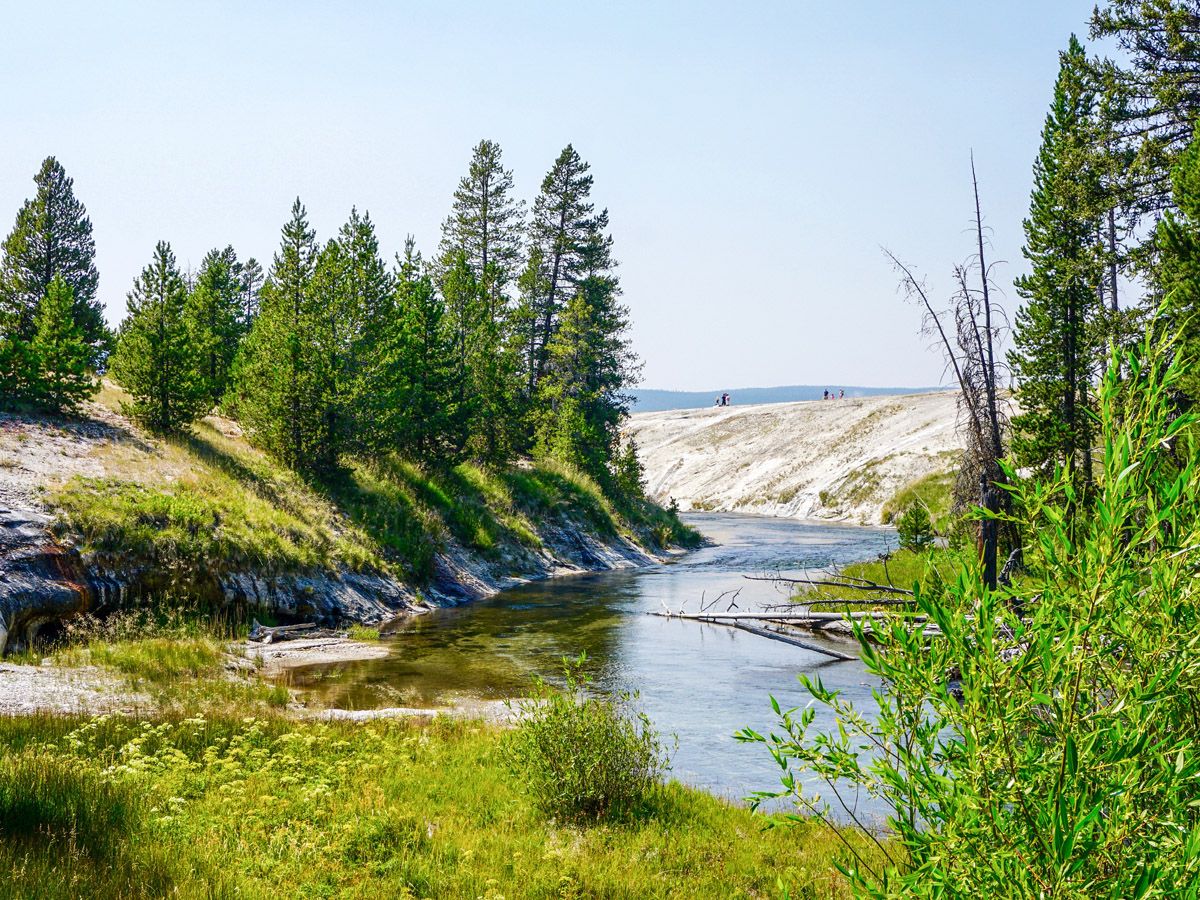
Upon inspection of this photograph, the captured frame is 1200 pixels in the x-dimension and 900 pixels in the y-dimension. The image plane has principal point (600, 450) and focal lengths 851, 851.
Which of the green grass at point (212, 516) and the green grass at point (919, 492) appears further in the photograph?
the green grass at point (919, 492)

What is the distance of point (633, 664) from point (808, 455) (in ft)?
237

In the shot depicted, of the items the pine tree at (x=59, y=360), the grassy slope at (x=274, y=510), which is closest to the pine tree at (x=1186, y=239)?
the grassy slope at (x=274, y=510)

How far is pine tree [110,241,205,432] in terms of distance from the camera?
84.9 feet

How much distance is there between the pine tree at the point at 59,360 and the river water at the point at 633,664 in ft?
38.7

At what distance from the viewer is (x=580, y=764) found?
993 cm

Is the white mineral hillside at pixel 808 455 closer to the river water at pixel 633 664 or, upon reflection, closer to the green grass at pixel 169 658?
the river water at pixel 633 664

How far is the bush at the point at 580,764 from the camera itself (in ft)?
32.0

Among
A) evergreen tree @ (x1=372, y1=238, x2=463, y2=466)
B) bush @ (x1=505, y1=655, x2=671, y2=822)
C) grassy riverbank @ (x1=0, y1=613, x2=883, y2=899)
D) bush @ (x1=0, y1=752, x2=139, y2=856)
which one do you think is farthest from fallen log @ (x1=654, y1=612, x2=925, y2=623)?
bush @ (x1=0, y1=752, x2=139, y2=856)

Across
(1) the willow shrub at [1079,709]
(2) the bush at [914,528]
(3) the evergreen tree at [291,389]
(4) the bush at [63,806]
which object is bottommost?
(4) the bush at [63,806]

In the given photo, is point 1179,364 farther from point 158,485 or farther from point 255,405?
point 255,405

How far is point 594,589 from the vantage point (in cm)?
3216

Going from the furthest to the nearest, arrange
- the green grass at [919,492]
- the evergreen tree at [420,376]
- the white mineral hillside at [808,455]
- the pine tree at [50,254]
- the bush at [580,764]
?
the white mineral hillside at [808,455] → the green grass at [919,492] → the pine tree at [50,254] → the evergreen tree at [420,376] → the bush at [580,764]

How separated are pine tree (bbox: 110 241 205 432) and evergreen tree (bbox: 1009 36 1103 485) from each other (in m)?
25.5

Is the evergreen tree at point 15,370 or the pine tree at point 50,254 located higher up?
the pine tree at point 50,254
